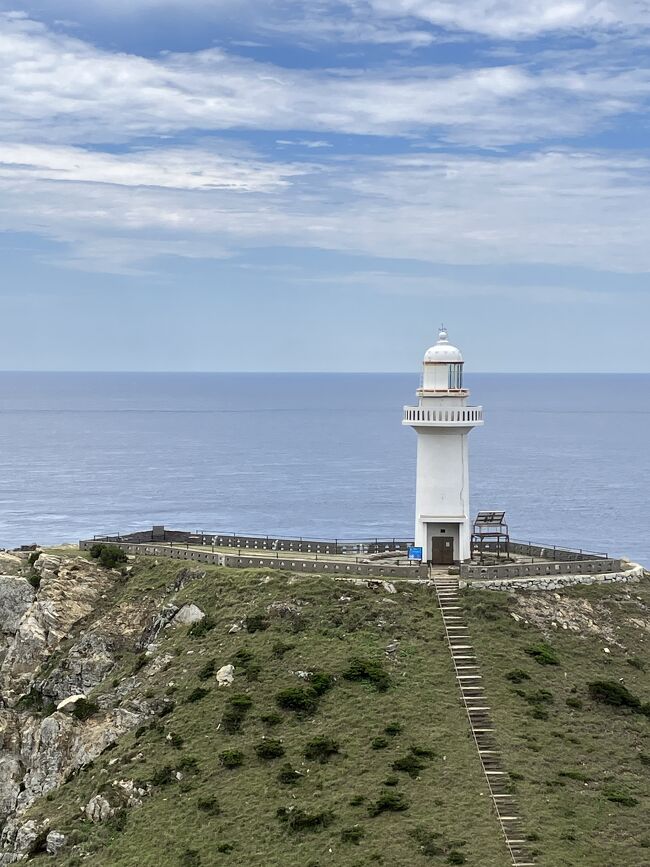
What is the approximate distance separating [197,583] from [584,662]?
2278 centimetres

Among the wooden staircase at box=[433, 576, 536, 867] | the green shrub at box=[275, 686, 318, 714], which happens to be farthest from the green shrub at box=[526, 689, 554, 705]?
the green shrub at box=[275, 686, 318, 714]

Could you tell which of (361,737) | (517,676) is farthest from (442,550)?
(361,737)

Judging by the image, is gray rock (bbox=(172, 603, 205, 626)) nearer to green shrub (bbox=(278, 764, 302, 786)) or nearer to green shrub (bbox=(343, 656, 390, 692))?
green shrub (bbox=(343, 656, 390, 692))

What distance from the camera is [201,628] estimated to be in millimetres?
62938

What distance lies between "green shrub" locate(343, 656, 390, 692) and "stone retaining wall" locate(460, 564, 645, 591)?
973cm

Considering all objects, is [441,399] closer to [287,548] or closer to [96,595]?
[287,548]

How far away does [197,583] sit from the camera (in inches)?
2667

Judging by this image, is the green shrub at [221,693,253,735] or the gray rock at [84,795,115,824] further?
the green shrub at [221,693,253,735]

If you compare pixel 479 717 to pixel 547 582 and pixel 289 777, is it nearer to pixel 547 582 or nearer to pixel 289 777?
pixel 289 777

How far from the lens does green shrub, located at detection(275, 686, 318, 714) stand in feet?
179

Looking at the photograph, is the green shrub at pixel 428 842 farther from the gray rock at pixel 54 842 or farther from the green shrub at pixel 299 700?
the gray rock at pixel 54 842

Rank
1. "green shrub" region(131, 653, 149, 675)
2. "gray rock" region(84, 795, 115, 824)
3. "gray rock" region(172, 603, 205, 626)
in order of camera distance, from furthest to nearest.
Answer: "gray rock" region(172, 603, 205, 626)
"green shrub" region(131, 653, 149, 675)
"gray rock" region(84, 795, 115, 824)

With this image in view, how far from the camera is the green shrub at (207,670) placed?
2302 inches

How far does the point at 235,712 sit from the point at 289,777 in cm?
598
